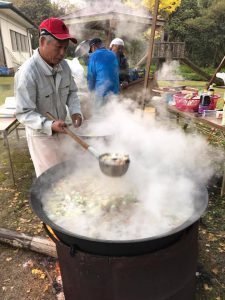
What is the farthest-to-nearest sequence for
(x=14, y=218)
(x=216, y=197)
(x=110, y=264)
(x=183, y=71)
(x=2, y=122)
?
1. (x=183, y=71)
2. (x=2, y=122)
3. (x=216, y=197)
4. (x=14, y=218)
5. (x=110, y=264)

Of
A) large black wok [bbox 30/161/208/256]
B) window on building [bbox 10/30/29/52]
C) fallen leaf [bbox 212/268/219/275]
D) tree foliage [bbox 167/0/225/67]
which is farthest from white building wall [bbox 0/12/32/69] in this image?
fallen leaf [bbox 212/268/219/275]

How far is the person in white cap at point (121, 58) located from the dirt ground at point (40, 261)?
11.9 ft

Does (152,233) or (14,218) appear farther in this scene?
(14,218)

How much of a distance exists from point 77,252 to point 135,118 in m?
3.66

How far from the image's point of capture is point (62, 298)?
264 centimetres

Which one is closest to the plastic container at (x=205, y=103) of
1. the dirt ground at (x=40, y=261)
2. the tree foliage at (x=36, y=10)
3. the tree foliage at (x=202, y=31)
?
the dirt ground at (x=40, y=261)

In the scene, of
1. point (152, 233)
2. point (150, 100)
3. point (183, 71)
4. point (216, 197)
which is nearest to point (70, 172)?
point (152, 233)

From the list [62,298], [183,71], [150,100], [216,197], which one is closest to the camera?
[62,298]

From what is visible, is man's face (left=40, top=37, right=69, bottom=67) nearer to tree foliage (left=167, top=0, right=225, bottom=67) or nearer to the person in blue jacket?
the person in blue jacket

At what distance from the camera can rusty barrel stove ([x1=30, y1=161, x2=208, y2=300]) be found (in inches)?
71.5

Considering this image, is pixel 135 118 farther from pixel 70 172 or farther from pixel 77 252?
pixel 77 252

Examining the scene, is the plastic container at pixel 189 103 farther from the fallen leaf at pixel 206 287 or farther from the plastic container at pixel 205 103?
the fallen leaf at pixel 206 287

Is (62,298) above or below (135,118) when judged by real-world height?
below

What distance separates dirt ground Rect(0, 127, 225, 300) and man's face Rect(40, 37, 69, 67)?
2176 millimetres
